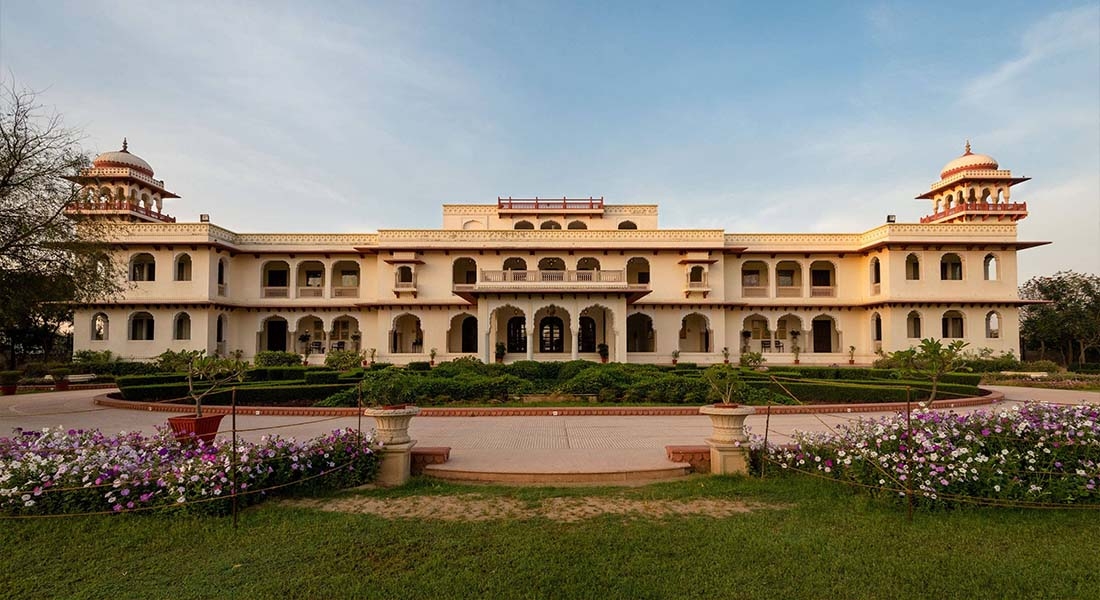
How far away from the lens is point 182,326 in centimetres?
2864

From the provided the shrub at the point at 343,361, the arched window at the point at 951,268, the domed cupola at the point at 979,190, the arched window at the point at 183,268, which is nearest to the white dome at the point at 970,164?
the domed cupola at the point at 979,190

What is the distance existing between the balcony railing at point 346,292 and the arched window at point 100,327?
10.5 m

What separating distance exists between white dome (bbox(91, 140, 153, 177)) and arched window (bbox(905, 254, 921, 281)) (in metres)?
43.1

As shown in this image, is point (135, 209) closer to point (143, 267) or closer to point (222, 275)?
point (143, 267)

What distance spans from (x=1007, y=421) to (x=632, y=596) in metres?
5.10

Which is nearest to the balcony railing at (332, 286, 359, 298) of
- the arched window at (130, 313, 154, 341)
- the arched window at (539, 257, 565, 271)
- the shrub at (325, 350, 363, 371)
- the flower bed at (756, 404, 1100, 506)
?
the shrub at (325, 350, 363, 371)

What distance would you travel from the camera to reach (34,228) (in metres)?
14.5

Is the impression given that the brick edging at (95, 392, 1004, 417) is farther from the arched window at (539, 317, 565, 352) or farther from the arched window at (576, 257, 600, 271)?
the arched window at (576, 257, 600, 271)

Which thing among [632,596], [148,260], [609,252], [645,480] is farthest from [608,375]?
[148,260]

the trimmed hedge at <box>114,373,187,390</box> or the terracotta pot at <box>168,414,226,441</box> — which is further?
the trimmed hedge at <box>114,373,187,390</box>

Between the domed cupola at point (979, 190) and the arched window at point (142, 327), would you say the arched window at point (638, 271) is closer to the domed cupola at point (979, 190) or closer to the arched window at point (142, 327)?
the domed cupola at point (979, 190)

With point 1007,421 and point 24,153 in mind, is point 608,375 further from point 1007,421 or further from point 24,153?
point 24,153

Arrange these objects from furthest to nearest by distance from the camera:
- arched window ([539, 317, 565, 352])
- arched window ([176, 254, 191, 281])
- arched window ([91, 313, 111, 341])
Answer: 1. arched window ([539, 317, 565, 352])
2. arched window ([176, 254, 191, 281])
3. arched window ([91, 313, 111, 341])

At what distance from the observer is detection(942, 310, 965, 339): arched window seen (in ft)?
95.3
